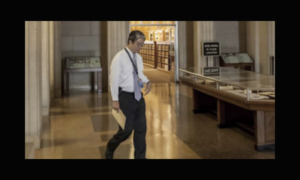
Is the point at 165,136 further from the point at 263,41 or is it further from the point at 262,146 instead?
the point at 263,41

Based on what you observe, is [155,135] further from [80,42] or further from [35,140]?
[80,42]

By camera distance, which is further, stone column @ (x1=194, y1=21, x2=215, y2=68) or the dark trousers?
stone column @ (x1=194, y1=21, x2=215, y2=68)

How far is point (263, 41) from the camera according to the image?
44.3 ft

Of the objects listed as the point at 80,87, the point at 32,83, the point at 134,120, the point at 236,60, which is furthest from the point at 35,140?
the point at 236,60

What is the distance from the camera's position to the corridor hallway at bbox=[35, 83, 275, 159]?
15.6 feet

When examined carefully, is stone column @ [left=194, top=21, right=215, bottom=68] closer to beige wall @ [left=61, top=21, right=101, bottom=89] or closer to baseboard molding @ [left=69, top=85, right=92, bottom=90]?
beige wall @ [left=61, top=21, right=101, bottom=89]

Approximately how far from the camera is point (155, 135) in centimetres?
580

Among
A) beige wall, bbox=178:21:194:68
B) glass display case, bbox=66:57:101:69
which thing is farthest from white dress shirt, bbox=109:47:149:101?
beige wall, bbox=178:21:194:68

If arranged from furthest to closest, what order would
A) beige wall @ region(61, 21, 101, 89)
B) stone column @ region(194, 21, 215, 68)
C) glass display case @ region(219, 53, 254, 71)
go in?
glass display case @ region(219, 53, 254, 71) < stone column @ region(194, 21, 215, 68) < beige wall @ region(61, 21, 101, 89)

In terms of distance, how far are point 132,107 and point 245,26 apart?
1218 centimetres

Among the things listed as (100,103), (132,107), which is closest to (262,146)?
(132,107)

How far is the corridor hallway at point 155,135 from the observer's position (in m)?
4.77
